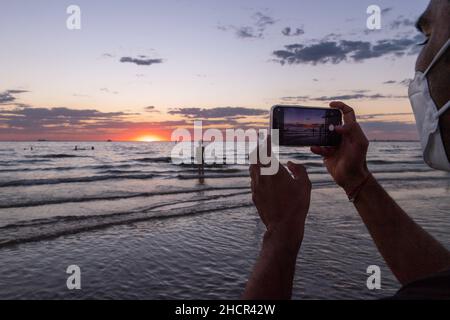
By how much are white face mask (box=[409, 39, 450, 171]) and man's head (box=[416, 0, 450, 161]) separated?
0.8 inches

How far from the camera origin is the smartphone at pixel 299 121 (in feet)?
6.93

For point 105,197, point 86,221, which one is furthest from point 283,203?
point 105,197

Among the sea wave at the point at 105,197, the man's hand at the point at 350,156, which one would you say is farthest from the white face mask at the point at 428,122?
the sea wave at the point at 105,197

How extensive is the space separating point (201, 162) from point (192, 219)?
1391 centimetres

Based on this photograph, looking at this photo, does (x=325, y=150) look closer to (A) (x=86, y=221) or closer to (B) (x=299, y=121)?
(B) (x=299, y=121)

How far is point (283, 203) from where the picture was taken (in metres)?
1.49

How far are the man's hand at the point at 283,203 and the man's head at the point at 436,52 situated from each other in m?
0.64

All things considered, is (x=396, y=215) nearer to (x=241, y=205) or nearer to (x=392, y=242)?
(x=392, y=242)

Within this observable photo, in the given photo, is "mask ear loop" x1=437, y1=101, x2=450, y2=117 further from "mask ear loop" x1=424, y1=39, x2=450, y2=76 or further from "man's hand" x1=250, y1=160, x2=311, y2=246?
"man's hand" x1=250, y1=160, x2=311, y2=246

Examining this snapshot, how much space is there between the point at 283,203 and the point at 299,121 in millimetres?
811

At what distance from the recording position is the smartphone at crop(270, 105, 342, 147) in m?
2.11

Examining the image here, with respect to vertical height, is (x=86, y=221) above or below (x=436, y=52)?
below

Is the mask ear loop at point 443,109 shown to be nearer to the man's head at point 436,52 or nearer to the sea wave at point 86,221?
the man's head at point 436,52

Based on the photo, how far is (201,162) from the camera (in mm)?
24781
